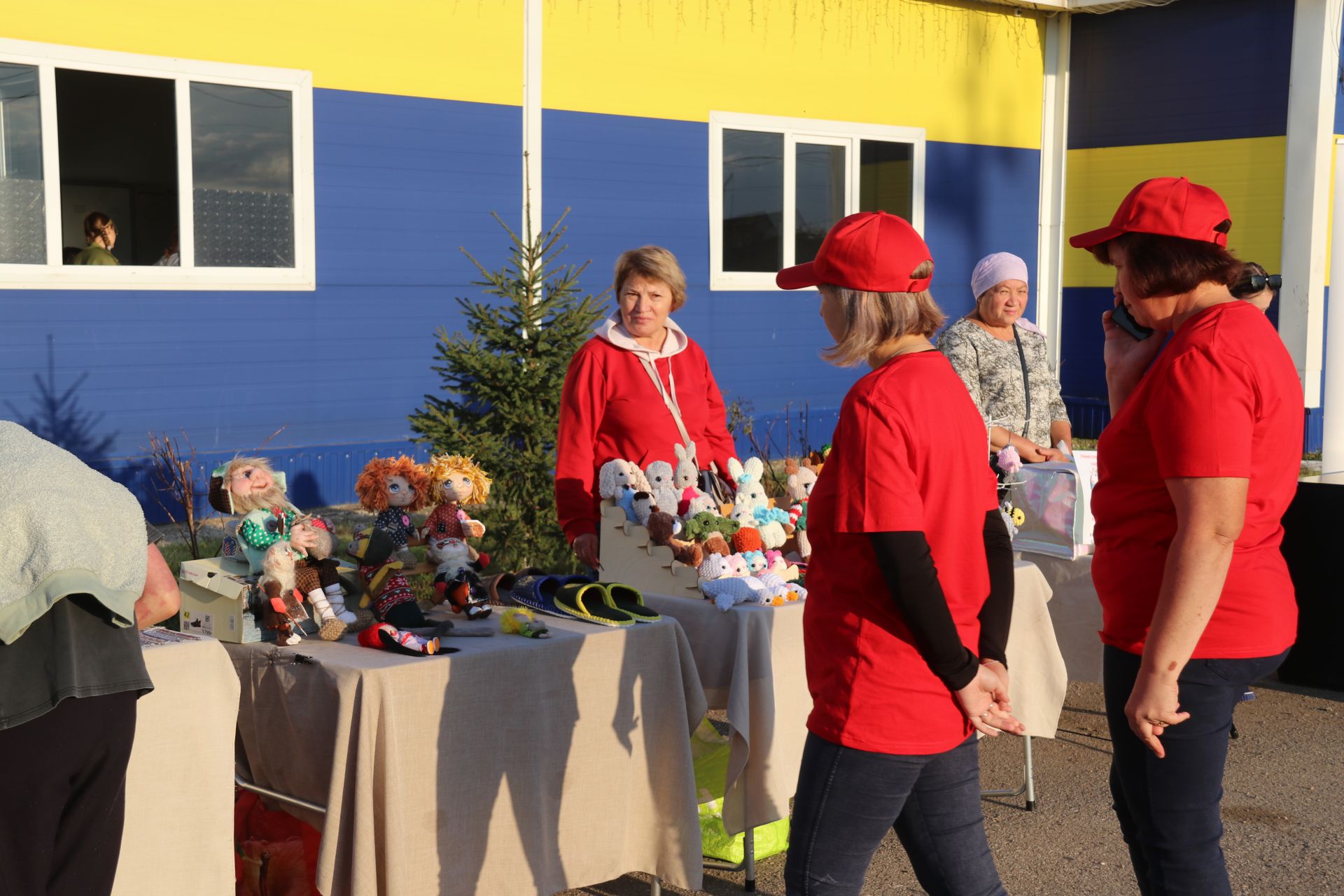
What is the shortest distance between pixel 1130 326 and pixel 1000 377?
226 cm

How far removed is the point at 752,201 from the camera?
11.4m

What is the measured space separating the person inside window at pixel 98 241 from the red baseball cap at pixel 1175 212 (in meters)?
7.28

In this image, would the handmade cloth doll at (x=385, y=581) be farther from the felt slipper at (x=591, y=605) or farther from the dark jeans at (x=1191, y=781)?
the dark jeans at (x=1191, y=781)

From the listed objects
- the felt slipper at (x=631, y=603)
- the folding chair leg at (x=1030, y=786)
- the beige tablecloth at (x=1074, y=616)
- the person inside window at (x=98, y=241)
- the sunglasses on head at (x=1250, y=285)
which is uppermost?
the person inside window at (x=98, y=241)

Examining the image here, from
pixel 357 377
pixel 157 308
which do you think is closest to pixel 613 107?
pixel 357 377

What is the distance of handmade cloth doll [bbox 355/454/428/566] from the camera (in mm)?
3551

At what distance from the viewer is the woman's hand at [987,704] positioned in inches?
91.9

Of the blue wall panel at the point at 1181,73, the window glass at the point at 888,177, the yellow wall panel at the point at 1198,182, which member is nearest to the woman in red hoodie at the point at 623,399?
the window glass at the point at 888,177

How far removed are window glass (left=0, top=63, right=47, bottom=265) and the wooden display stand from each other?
17.7 ft

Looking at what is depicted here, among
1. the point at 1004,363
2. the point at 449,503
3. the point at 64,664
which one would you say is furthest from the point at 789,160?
the point at 64,664

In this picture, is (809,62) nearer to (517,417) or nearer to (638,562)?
(517,417)

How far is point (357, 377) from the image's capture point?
937cm

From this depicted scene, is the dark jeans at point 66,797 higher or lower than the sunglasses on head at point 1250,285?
lower

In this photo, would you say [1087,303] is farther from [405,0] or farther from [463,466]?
[463,466]
